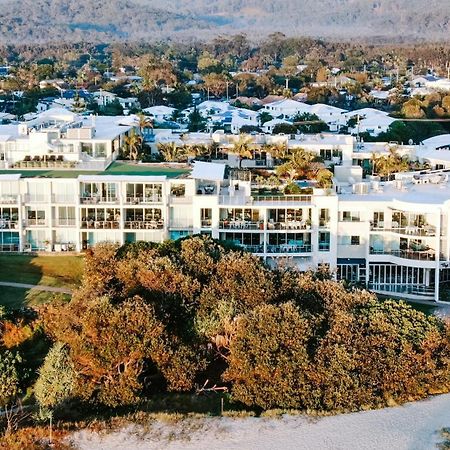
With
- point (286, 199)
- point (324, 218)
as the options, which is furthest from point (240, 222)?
point (324, 218)

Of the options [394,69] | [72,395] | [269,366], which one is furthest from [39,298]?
[394,69]

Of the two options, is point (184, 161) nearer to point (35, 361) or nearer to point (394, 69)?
point (35, 361)

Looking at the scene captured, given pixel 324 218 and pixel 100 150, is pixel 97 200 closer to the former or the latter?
pixel 100 150

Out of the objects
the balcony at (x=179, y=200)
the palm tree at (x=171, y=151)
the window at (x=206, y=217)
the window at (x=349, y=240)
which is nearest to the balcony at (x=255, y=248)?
the window at (x=206, y=217)

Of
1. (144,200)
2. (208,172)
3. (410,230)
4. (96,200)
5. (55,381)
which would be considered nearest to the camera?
(55,381)

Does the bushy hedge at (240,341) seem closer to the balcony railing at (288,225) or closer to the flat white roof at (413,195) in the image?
the balcony railing at (288,225)
